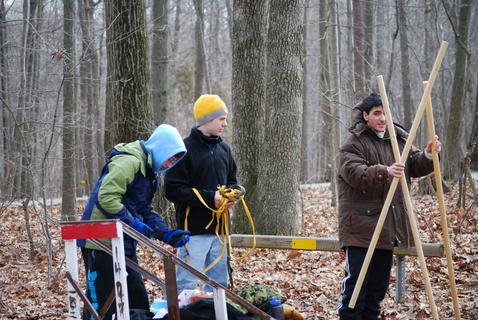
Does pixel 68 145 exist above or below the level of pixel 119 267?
above

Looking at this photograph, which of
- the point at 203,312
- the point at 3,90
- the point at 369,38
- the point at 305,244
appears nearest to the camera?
the point at 203,312

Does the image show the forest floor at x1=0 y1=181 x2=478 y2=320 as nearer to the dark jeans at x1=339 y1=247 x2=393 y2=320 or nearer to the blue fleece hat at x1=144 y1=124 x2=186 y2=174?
the dark jeans at x1=339 y1=247 x2=393 y2=320

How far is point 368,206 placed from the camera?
5.00 m

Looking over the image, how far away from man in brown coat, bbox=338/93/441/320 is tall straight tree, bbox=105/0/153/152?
4.55 m

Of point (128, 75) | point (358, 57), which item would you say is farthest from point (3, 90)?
point (358, 57)

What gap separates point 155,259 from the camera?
971 cm

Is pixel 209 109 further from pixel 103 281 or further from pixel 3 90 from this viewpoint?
pixel 3 90

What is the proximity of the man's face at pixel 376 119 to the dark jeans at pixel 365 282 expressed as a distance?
0.99m

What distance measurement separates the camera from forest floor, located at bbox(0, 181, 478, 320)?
6.55m

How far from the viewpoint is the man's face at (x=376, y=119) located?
5.09 meters

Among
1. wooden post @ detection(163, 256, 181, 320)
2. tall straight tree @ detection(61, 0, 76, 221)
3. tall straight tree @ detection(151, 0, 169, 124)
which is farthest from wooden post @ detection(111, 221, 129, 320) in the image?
tall straight tree @ detection(151, 0, 169, 124)

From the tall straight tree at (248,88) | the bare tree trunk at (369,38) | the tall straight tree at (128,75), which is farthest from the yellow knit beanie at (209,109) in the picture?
the bare tree trunk at (369,38)

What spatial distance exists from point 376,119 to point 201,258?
6.05ft

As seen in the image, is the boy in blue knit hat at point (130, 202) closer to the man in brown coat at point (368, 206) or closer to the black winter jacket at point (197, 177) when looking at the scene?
the black winter jacket at point (197, 177)
